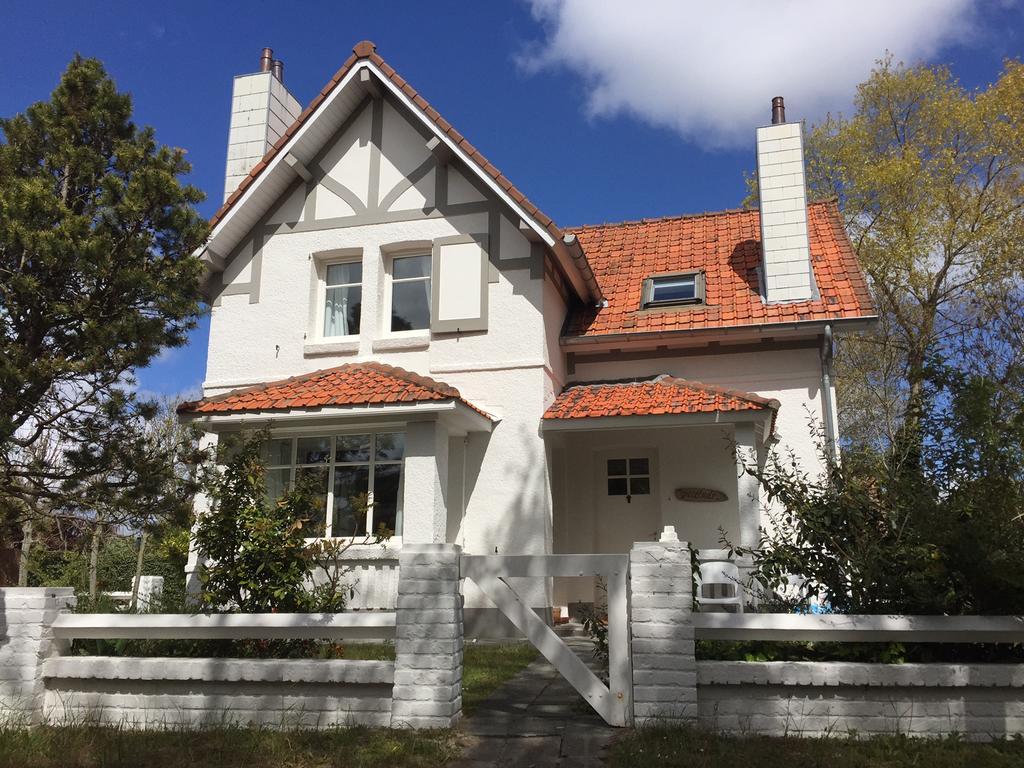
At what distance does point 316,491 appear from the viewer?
10.2 meters

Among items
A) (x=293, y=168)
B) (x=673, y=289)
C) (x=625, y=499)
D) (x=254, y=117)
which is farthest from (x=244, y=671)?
(x=254, y=117)

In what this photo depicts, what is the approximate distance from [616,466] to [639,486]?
1.60 ft

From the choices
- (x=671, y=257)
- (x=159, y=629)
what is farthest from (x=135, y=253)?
(x=671, y=257)

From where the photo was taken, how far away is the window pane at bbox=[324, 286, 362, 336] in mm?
12250

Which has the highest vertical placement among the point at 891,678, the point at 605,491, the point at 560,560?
the point at 605,491

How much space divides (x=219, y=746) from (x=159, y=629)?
1.22m

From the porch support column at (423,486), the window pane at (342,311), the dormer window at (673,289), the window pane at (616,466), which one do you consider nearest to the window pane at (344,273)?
the window pane at (342,311)

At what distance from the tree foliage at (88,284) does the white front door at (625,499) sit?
679 cm

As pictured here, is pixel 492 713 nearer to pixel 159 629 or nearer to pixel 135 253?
pixel 159 629

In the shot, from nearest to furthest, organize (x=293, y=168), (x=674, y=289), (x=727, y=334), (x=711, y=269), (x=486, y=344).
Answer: (x=486, y=344) < (x=727, y=334) < (x=293, y=168) < (x=674, y=289) < (x=711, y=269)

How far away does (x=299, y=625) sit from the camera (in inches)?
226

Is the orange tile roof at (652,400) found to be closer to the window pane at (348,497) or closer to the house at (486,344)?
the house at (486,344)

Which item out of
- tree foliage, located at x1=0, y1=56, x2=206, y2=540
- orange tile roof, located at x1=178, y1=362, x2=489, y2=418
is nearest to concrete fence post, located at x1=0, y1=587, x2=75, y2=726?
tree foliage, located at x1=0, y1=56, x2=206, y2=540

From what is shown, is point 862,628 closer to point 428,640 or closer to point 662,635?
point 662,635
